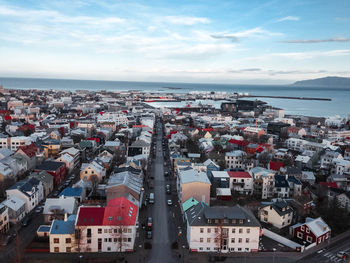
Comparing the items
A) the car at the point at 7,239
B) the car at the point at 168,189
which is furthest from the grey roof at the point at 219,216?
the car at the point at 7,239

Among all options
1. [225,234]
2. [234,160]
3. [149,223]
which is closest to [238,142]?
[234,160]

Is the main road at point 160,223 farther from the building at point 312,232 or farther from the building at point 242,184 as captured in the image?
the building at point 312,232

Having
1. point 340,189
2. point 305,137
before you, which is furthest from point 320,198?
point 305,137

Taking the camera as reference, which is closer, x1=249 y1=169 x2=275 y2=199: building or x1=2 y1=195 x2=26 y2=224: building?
x1=2 y1=195 x2=26 y2=224: building

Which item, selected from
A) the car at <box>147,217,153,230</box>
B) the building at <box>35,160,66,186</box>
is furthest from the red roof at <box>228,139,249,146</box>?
the car at <box>147,217,153,230</box>

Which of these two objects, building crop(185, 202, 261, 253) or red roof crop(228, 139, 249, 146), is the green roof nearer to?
building crop(185, 202, 261, 253)

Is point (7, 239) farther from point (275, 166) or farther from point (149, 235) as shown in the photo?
point (275, 166)
